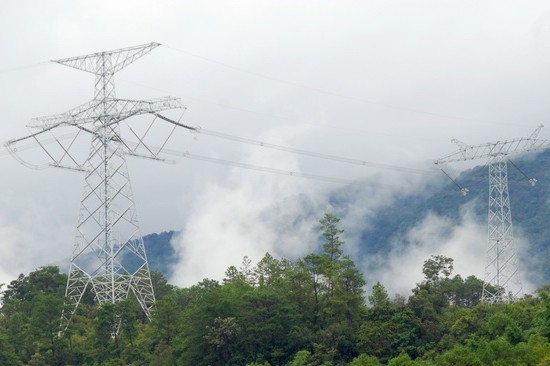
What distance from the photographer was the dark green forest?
182 ft

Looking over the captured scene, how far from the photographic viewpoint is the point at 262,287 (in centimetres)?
6234

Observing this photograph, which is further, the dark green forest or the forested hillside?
the forested hillside

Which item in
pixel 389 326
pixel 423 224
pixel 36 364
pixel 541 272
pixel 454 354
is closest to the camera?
pixel 454 354

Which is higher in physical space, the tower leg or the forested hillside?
the forested hillside

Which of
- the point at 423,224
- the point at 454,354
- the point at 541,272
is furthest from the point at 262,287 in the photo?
the point at 423,224

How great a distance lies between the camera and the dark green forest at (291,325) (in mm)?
55562

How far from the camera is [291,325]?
195 ft

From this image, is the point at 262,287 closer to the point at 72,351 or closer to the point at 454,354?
the point at 72,351

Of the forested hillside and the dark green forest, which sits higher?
the forested hillside

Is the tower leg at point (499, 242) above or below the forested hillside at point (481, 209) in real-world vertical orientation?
below

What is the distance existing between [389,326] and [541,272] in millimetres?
66277

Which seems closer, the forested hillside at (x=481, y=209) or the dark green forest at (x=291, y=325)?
the dark green forest at (x=291, y=325)

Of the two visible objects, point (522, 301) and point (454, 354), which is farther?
point (522, 301)

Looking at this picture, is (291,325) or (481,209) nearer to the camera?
(291,325)
